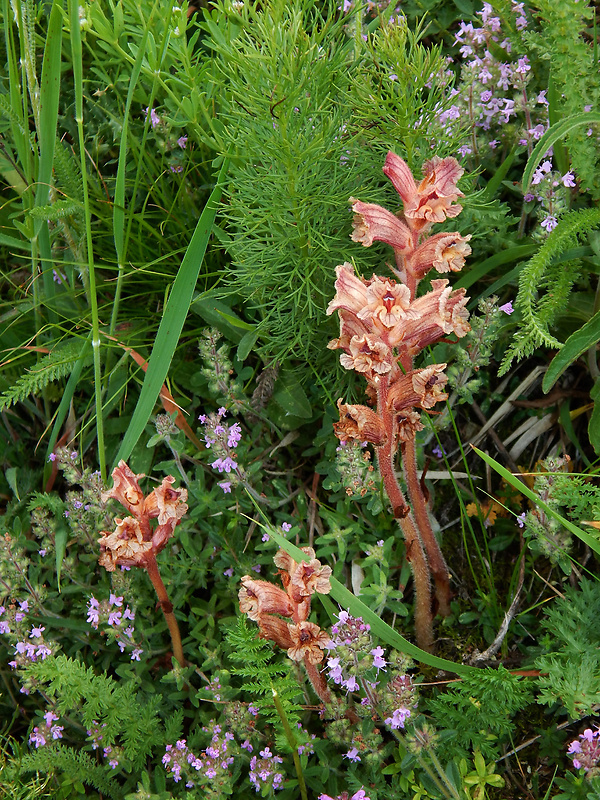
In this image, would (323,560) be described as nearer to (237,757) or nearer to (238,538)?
(238,538)

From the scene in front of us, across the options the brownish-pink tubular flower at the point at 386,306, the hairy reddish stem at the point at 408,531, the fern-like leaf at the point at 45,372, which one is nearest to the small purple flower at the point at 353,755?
the hairy reddish stem at the point at 408,531

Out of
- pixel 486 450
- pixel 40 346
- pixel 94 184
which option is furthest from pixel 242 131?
pixel 486 450

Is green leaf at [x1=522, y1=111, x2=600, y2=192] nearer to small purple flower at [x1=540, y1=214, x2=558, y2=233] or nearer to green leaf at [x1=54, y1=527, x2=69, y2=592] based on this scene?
small purple flower at [x1=540, y1=214, x2=558, y2=233]

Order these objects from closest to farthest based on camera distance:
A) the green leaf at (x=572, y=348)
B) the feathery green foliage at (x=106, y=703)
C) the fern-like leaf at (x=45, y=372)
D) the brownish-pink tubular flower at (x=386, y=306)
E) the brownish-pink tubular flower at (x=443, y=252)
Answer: the brownish-pink tubular flower at (x=386, y=306)
the brownish-pink tubular flower at (x=443, y=252)
the feathery green foliage at (x=106, y=703)
the green leaf at (x=572, y=348)
the fern-like leaf at (x=45, y=372)

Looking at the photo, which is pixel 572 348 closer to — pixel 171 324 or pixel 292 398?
pixel 292 398

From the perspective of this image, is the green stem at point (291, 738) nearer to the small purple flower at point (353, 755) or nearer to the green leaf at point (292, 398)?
the small purple flower at point (353, 755)

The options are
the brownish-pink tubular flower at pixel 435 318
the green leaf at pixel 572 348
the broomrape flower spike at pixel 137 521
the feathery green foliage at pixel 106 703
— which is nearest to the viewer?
the brownish-pink tubular flower at pixel 435 318

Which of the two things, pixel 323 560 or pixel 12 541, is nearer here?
pixel 12 541
